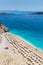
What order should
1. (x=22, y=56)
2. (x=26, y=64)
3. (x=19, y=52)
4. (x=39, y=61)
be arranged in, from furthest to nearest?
(x=19, y=52), (x=22, y=56), (x=39, y=61), (x=26, y=64)

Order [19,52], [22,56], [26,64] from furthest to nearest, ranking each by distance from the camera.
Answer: [19,52]
[22,56]
[26,64]

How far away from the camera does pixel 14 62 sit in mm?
19891

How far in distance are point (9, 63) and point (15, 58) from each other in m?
1.88

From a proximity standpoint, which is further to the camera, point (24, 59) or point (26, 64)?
point (24, 59)

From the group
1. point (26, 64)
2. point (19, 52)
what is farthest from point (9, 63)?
point (19, 52)

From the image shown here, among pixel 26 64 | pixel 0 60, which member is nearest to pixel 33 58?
pixel 26 64

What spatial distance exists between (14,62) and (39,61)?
126 inches

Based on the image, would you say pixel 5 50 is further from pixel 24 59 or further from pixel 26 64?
pixel 26 64

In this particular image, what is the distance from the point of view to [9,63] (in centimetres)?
1942

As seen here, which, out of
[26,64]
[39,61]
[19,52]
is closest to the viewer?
[26,64]

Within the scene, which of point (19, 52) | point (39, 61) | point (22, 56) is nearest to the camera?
point (39, 61)

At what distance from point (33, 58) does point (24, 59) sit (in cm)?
124

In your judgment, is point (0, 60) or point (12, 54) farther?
point (12, 54)

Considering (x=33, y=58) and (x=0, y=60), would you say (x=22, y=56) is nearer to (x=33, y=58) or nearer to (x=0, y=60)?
(x=33, y=58)
